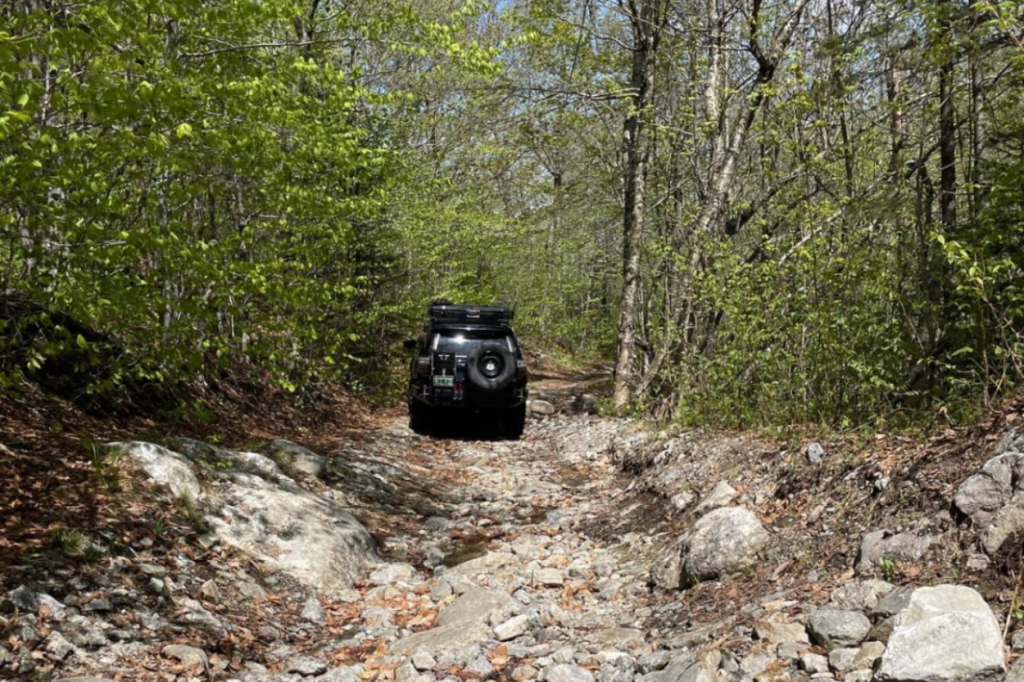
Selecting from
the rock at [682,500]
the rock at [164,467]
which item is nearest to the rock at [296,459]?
the rock at [164,467]

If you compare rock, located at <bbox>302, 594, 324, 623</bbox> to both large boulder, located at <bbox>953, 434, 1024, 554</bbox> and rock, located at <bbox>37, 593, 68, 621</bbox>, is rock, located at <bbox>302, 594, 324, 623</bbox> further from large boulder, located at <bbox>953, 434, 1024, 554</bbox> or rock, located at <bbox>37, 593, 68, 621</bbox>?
large boulder, located at <bbox>953, 434, 1024, 554</bbox>

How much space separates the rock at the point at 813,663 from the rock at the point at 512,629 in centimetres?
204

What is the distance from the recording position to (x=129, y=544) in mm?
4934

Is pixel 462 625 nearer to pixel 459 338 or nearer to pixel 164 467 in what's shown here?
pixel 164 467

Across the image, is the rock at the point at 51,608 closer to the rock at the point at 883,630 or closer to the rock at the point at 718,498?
the rock at the point at 883,630

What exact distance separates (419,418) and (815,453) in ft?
26.7

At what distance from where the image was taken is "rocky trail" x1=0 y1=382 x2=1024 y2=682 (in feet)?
11.9

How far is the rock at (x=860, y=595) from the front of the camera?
3863mm

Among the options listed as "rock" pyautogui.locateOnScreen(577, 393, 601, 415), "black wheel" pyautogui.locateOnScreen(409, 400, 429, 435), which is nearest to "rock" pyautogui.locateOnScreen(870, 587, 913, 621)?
"black wheel" pyautogui.locateOnScreen(409, 400, 429, 435)

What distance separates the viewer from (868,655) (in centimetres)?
336

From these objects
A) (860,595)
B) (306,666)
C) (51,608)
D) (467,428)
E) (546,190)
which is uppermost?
(546,190)

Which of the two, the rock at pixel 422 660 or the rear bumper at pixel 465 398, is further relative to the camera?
the rear bumper at pixel 465 398

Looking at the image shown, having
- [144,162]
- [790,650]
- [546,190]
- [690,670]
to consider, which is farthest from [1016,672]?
[546,190]

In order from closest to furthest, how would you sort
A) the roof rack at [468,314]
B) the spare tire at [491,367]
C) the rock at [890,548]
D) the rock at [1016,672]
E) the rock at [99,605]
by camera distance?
the rock at [1016,672]
the rock at [890,548]
the rock at [99,605]
the spare tire at [491,367]
the roof rack at [468,314]
